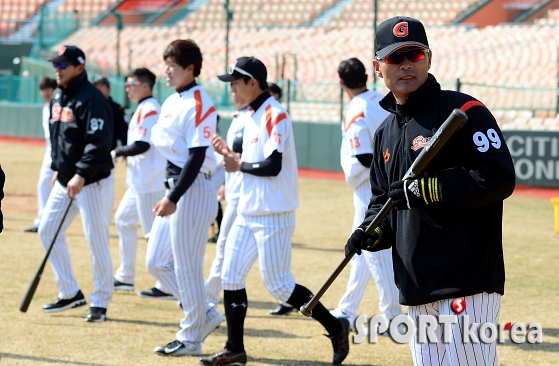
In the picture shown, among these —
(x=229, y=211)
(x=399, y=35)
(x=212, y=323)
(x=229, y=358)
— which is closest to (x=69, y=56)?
(x=229, y=211)

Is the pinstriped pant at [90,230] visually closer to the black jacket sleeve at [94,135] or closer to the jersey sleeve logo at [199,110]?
the black jacket sleeve at [94,135]

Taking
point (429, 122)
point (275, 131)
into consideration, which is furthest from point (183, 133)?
point (429, 122)

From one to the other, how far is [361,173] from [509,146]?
10755mm

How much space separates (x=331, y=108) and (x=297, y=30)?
1197 cm

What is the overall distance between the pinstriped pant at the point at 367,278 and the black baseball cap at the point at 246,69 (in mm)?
1453

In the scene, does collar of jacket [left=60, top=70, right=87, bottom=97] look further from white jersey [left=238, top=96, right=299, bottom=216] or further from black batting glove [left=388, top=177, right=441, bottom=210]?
black batting glove [left=388, top=177, right=441, bottom=210]

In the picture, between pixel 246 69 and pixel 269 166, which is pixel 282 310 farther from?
pixel 246 69

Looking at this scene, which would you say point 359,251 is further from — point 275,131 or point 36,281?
point 36,281

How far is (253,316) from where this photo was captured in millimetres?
7223

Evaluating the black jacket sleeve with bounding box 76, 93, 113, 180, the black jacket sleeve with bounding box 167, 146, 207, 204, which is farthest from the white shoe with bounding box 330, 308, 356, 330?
the black jacket sleeve with bounding box 76, 93, 113, 180

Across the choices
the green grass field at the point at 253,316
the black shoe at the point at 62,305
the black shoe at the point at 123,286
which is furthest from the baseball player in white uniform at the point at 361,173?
the black shoe at the point at 123,286

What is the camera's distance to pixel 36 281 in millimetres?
6844

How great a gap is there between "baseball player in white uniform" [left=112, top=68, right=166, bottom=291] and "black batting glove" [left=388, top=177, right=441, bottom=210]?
16.4ft

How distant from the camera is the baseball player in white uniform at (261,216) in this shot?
5594 mm
